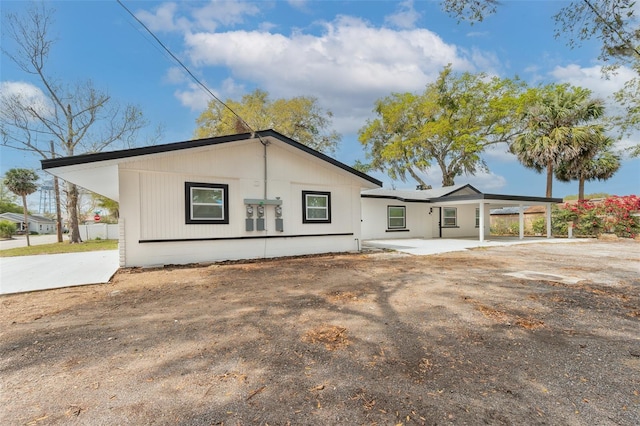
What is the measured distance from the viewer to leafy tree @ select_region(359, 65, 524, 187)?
81.6ft

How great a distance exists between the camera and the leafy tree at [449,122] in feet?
81.6

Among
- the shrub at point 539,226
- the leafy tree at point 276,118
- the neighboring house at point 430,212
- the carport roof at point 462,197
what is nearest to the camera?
the carport roof at point 462,197

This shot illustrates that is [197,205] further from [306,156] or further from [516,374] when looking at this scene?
[516,374]

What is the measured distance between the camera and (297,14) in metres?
8.66

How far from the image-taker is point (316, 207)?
33.6 feet

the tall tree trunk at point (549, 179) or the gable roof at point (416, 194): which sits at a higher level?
the tall tree trunk at point (549, 179)

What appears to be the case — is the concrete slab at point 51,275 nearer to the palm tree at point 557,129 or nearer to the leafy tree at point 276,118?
the leafy tree at point 276,118

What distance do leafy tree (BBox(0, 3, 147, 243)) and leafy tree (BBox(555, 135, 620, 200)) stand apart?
99.5 ft

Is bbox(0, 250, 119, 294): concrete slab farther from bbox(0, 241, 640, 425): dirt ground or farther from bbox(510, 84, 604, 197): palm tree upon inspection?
bbox(510, 84, 604, 197): palm tree

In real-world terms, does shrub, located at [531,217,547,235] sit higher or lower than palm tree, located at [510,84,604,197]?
lower

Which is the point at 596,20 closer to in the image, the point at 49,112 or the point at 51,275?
the point at 51,275

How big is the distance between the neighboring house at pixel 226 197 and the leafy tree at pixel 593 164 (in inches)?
698

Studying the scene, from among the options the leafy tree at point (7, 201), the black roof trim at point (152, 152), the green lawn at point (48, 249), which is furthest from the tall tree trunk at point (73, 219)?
the leafy tree at point (7, 201)

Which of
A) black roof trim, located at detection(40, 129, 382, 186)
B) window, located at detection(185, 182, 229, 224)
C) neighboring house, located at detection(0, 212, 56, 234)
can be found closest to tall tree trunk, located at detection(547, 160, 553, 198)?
black roof trim, located at detection(40, 129, 382, 186)
